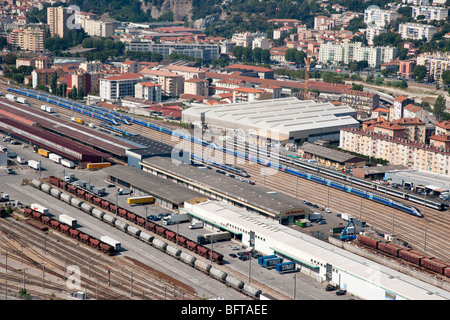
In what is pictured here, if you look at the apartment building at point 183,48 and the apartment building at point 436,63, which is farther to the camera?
the apartment building at point 183,48

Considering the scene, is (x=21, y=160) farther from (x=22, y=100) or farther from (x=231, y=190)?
(x=22, y=100)

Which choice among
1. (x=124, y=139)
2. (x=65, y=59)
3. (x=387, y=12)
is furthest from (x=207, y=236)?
(x=387, y=12)

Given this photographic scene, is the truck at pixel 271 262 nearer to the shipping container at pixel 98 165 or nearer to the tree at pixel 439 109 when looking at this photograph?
the shipping container at pixel 98 165

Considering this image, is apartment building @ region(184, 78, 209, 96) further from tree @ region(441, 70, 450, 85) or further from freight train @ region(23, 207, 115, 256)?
freight train @ region(23, 207, 115, 256)

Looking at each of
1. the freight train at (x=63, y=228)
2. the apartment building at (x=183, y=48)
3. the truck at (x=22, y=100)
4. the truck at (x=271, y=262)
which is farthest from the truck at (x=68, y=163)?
the apartment building at (x=183, y=48)

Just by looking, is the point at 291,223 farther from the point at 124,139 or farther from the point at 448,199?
the point at 124,139

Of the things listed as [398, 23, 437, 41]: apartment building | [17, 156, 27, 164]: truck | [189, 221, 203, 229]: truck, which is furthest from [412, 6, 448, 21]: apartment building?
[189, 221, 203, 229]: truck
